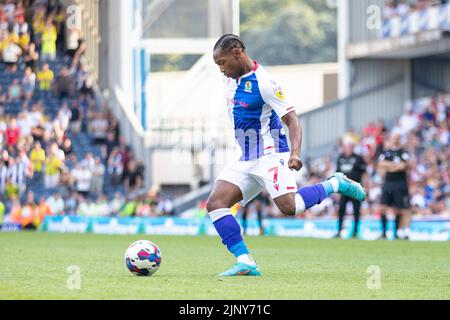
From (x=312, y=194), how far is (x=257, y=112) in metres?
0.99

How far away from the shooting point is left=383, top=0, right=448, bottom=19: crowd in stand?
103 ft

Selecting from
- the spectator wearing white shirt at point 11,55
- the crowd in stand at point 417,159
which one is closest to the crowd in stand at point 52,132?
the spectator wearing white shirt at point 11,55

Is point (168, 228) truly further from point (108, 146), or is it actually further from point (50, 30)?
point (50, 30)

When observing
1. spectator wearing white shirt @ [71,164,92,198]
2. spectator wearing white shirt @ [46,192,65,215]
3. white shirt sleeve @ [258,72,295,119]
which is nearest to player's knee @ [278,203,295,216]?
white shirt sleeve @ [258,72,295,119]

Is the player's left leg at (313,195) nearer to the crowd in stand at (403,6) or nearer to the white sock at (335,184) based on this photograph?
the white sock at (335,184)

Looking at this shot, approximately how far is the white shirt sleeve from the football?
5.87ft

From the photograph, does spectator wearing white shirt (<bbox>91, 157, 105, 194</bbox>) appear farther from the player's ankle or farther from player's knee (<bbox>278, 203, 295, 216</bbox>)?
player's knee (<bbox>278, 203, 295, 216</bbox>)

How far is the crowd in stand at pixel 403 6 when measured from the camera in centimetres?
3153

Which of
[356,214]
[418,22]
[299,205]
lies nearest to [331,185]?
[299,205]

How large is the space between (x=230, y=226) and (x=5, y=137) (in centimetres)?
2247

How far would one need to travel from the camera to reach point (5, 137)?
32.5 m

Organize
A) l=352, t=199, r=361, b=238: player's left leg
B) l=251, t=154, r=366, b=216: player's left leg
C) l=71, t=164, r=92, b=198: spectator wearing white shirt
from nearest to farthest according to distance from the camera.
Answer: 1. l=251, t=154, r=366, b=216: player's left leg
2. l=352, t=199, r=361, b=238: player's left leg
3. l=71, t=164, r=92, b=198: spectator wearing white shirt

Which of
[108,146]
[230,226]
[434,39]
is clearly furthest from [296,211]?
[108,146]
